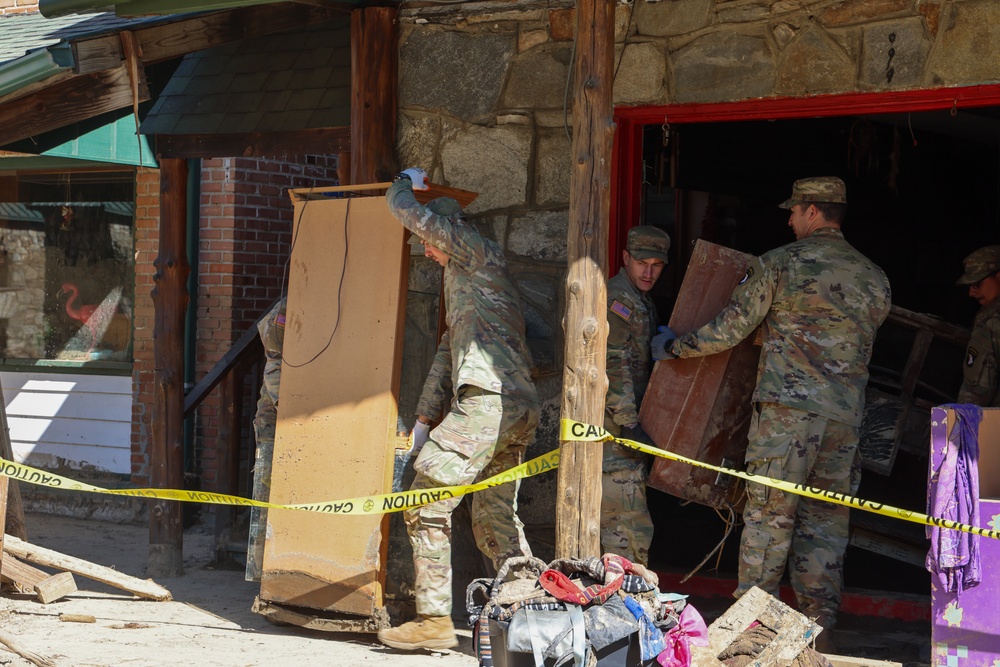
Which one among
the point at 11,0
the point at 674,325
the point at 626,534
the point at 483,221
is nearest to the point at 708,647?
the point at 626,534

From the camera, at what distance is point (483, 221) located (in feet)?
23.0

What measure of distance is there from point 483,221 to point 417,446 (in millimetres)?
1444

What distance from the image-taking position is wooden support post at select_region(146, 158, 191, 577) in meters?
7.84

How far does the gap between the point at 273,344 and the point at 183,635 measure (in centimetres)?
163

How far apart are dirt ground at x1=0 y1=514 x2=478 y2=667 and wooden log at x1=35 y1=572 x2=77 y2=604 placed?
57 millimetres

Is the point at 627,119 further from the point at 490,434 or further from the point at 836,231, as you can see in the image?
the point at 490,434

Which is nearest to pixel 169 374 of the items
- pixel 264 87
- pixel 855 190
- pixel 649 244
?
pixel 264 87

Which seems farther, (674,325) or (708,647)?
(674,325)

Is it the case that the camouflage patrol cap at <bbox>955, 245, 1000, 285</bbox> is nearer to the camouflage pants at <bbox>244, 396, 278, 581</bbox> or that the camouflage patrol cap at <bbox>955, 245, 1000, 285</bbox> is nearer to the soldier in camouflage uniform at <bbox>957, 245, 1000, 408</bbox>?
the soldier in camouflage uniform at <bbox>957, 245, 1000, 408</bbox>

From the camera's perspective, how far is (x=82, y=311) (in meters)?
10.3

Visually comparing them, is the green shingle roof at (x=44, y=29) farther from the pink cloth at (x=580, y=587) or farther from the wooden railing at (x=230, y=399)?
the pink cloth at (x=580, y=587)

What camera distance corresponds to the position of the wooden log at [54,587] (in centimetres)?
689

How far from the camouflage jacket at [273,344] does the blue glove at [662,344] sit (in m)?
2.06

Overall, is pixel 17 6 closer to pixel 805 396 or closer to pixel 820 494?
pixel 805 396
